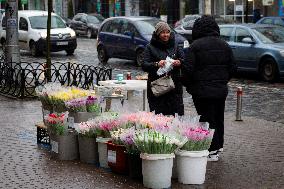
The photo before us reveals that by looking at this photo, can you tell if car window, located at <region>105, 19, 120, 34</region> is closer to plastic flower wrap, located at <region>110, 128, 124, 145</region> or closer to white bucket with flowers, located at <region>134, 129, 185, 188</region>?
plastic flower wrap, located at <region>110, 128, 124, 145</region>

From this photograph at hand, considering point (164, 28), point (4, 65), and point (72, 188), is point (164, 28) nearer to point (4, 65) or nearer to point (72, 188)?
point (72, 188)

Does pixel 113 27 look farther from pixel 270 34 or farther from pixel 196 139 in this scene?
pixel 196 139

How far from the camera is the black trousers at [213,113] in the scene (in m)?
8.79

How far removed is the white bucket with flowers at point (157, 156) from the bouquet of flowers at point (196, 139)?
23 centimetres

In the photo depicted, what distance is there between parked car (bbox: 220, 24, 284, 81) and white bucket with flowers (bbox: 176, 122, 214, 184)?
36.8ft

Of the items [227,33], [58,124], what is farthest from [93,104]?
[227,33]

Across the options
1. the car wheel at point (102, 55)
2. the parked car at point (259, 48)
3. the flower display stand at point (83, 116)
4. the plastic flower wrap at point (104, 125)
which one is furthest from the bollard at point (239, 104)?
the car wheel at point (102, 55)

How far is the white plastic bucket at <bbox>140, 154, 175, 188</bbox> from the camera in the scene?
24.5ft

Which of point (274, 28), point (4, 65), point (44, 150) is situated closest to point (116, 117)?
point (44, 150)

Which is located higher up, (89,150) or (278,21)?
(278,21)

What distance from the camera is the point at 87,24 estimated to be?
45.2 m

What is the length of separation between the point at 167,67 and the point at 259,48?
35.1ft

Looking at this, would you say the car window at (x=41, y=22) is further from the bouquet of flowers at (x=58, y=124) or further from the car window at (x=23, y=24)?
the bouquet of flowers at (x=58, y=124)

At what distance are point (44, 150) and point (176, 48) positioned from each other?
7.64ft
